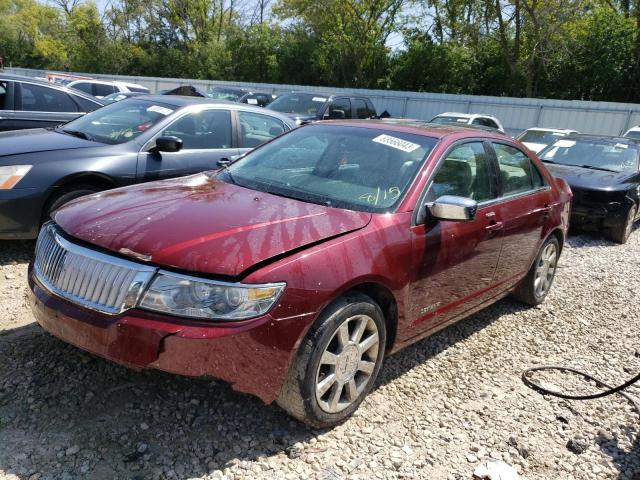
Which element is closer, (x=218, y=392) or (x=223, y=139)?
(x=218, y=392)

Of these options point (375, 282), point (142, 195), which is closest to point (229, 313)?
point (375, 282)

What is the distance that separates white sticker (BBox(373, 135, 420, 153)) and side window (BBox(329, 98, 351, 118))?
9.54 metres

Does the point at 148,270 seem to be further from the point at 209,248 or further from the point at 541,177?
the point at 541,177

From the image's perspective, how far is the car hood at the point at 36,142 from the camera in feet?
15.8

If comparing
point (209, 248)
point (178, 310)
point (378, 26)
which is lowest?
point (178, 310)

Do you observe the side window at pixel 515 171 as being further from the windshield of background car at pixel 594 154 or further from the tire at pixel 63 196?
the windshield of background car at pixel 594 154

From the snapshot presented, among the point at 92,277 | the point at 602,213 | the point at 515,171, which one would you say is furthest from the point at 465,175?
the point at 602,213

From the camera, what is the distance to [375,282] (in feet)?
9.66

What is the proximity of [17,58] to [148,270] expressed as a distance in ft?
202

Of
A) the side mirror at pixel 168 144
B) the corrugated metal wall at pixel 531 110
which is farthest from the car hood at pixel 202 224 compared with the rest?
the corrugated metal wall at pixel 531 110

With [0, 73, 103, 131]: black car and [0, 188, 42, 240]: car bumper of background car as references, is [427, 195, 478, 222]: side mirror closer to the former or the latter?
[0, 188, 42, 240]: car bumper of background car

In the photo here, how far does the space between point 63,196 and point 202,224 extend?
105 inches

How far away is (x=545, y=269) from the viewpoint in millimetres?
5098

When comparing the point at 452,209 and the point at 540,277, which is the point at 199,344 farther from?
the point at 540,277
